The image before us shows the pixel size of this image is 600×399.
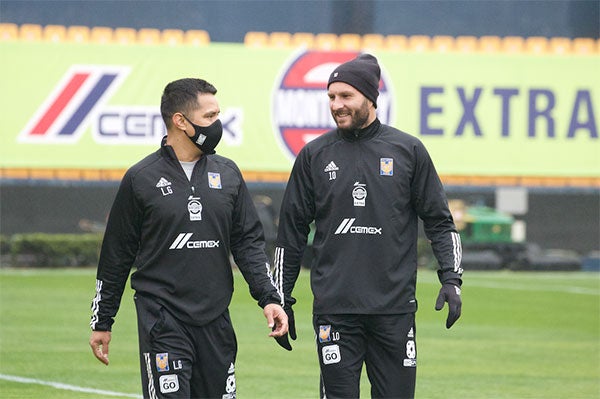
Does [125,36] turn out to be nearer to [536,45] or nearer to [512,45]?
[512,45]

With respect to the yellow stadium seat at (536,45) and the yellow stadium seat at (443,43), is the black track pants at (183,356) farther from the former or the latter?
the yellow stadium seat at (536,45)

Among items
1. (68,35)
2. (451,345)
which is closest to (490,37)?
(68,35)

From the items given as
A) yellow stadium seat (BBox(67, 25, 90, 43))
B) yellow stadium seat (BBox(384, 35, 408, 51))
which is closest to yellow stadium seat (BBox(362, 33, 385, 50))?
yellow stadium seat (BBox(384, 35, 408, 51))

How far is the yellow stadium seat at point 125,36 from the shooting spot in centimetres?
2994

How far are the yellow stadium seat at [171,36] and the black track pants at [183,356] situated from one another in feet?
78.9

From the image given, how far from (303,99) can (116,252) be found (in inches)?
933

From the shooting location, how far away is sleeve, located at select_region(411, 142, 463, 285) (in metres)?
7.06

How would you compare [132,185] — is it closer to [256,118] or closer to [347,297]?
[347,297]

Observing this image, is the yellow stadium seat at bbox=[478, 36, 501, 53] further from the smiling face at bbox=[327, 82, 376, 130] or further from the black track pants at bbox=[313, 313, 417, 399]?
the black track pants at bbox=[313, 313, 417, 399]

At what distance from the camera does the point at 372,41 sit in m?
30.6

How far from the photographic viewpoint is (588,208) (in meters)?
29.7

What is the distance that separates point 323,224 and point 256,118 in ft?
76.4

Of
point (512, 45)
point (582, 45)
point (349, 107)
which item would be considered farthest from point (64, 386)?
point (582, 45)

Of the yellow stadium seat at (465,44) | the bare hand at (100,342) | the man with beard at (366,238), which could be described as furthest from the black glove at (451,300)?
the yellow stadium seat at (465,44)
